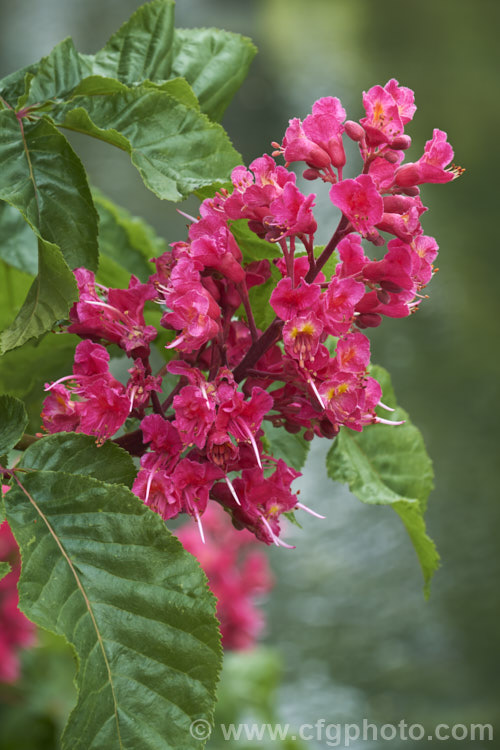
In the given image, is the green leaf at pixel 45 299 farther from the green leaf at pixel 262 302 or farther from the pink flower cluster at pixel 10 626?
the pink flower cluster at pixel 10 626

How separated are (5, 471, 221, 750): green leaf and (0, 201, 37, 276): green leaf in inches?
12.9

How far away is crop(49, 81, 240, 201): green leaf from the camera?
556 millimetres

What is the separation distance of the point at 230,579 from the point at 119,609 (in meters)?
1.35

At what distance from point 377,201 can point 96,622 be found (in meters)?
0.26

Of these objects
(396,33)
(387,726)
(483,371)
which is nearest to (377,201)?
(387,726)

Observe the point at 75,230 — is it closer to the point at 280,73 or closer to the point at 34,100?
the point at 34,100

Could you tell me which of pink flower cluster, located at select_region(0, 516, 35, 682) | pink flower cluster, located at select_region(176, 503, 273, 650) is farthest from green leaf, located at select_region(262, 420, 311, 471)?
pink flower cluster, located at select_region(176, 503, 273, 650)

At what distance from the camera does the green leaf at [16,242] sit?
774 mm

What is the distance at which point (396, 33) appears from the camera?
27.2 ft

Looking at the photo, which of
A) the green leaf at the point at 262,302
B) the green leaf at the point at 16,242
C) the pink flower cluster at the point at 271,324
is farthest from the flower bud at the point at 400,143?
the green leaf at the point at 16,242

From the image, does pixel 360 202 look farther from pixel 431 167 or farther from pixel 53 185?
pixel 53 185

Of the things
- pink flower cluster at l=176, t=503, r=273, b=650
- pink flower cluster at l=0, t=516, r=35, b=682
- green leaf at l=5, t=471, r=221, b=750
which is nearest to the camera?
green leaf at l=5, t=471, r=221, b=750

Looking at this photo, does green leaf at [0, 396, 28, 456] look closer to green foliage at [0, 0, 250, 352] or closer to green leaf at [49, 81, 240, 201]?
green foliage at [0, 0, 250, 352]

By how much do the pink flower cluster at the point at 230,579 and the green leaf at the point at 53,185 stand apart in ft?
4.00
